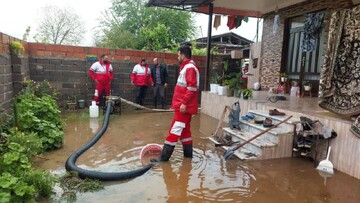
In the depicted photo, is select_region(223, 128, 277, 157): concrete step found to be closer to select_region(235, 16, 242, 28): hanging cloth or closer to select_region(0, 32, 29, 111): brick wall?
select_region(0, 32, 29, 111): brick wall

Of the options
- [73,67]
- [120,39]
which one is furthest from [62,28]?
[73,67]

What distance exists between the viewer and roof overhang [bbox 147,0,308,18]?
7.93 meters

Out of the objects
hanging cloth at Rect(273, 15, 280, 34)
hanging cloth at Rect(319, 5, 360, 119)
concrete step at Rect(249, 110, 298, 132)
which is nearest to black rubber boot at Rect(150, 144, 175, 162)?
concrete step at Rect(249, 110, 298, 132)

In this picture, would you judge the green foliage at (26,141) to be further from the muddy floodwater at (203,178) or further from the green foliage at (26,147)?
the muddy floodwater at (203,178)

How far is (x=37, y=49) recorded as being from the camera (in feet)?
26.5

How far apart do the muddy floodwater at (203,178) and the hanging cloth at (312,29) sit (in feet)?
15.1

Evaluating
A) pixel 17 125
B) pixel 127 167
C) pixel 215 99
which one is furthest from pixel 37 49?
pixel 127 167

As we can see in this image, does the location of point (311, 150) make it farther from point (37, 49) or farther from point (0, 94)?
point (37, 49)

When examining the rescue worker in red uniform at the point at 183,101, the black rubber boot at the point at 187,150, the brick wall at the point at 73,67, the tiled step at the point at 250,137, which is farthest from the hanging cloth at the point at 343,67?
the brick wall at the point at 73,67

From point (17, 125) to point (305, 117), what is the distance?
4.43 meters

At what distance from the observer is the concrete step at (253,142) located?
13.8 ft

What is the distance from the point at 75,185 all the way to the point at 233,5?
7384 millimetres

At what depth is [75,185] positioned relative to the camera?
119 inches

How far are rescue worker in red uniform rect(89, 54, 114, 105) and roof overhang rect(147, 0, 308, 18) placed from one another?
2171mm
